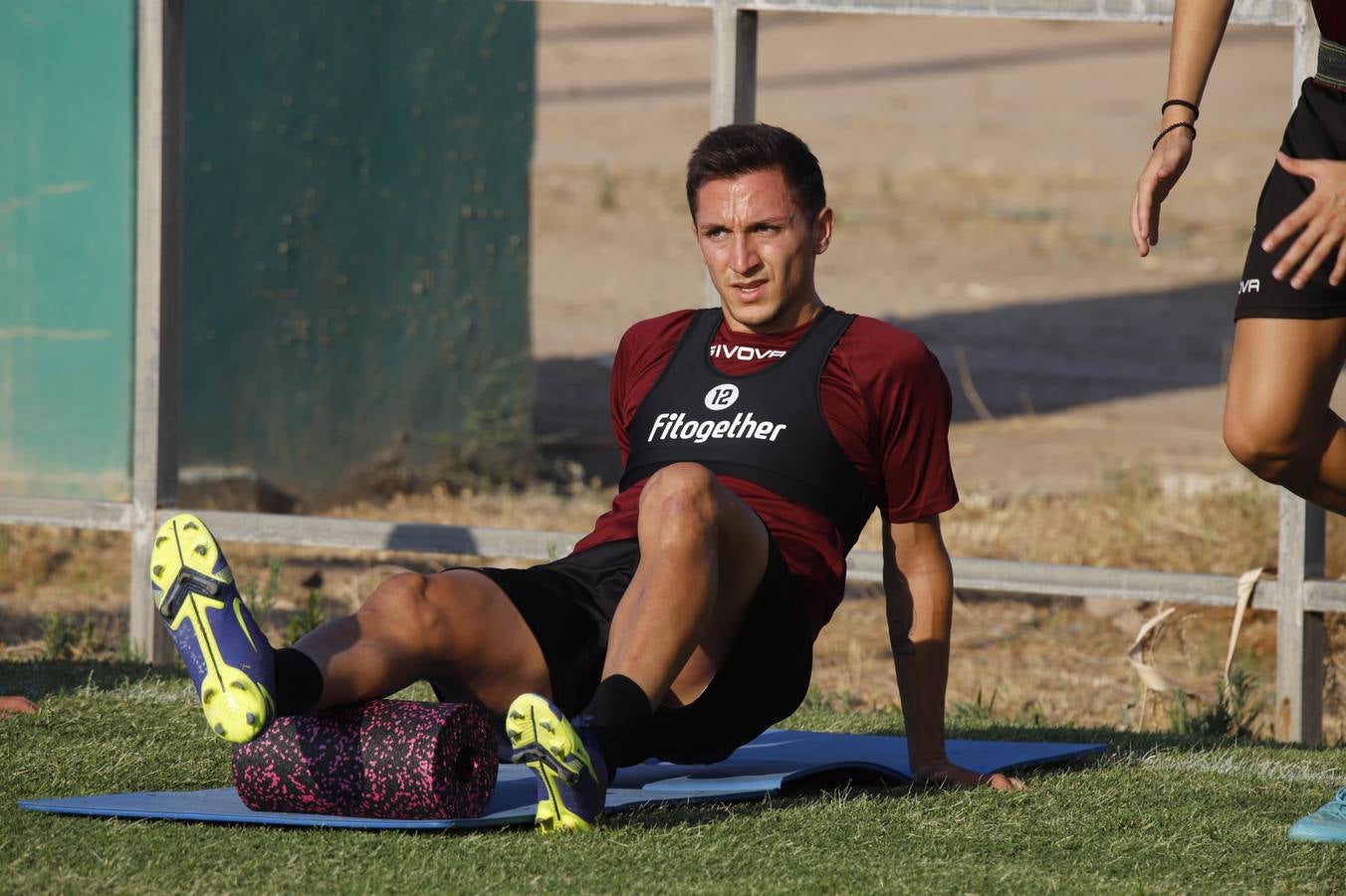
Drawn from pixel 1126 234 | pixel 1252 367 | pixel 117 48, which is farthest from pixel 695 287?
pixel 1252 367

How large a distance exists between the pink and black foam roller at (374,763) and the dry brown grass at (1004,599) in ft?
8.51

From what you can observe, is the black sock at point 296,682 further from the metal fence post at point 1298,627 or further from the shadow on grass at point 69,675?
the metal fence post at point 1298,627

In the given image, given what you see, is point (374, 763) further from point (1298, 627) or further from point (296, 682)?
point (1298, 627)

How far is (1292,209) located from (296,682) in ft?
5.94

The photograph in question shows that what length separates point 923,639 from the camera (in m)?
3.84

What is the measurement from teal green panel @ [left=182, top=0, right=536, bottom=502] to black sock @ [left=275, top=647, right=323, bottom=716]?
462cm

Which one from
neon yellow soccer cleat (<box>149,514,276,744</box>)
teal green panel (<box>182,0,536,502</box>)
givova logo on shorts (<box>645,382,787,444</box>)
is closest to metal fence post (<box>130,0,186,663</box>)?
teal green panel (<box>182,0,536,502</box>)

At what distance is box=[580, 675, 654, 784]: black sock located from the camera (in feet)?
10.7

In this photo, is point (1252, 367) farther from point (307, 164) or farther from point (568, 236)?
point (568, 236)

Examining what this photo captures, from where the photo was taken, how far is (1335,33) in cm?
349

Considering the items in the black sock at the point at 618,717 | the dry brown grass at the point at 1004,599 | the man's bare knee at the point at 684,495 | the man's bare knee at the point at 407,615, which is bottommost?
the dry brown grass at the point at 1004,599

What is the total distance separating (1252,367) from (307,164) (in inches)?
206

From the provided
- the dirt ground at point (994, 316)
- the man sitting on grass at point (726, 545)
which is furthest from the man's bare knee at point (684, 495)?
the dirt ground at point (994, 316)

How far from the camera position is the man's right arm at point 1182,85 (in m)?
3.46
